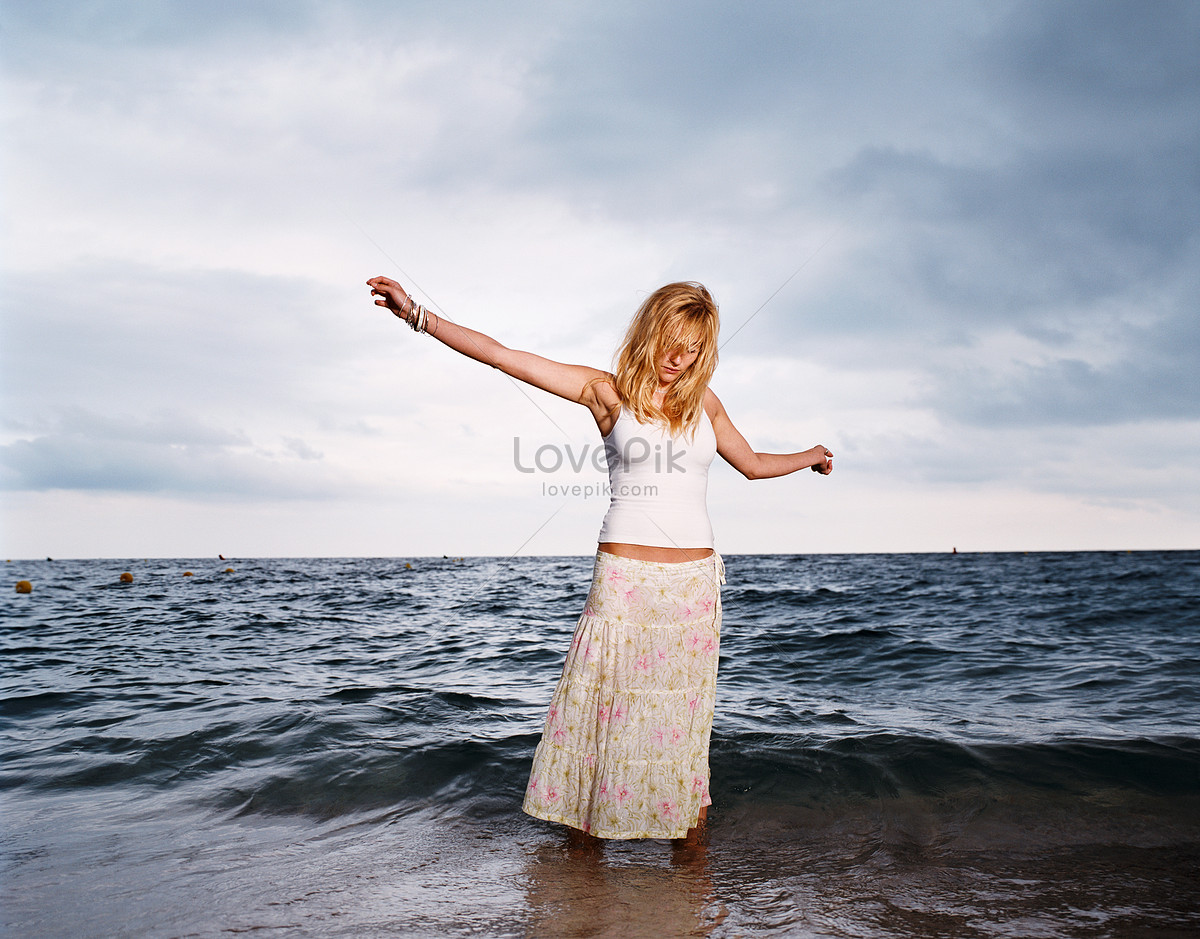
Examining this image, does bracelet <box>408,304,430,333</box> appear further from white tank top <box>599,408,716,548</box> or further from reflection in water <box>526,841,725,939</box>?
reflection in water <box>526,841,725,939</box>

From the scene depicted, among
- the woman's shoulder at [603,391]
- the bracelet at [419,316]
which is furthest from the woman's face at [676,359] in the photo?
the bracelet at [419,316]

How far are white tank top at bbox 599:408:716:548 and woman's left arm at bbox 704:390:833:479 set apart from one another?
0.69 feet

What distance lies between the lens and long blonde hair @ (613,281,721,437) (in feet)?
9.84

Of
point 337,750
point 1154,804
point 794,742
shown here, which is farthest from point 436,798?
point 1154,804

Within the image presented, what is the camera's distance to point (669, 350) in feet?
9.86

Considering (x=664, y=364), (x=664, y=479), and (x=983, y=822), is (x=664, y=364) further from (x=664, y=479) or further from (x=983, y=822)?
(x=983, y=822)

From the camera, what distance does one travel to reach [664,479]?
10.1 ft

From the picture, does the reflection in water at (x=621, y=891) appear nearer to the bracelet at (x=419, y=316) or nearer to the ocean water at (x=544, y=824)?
the ocean water at (x=544, y=824)

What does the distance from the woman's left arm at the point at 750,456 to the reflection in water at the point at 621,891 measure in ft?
5.76

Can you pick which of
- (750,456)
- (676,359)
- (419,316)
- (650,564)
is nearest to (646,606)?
(650,564)

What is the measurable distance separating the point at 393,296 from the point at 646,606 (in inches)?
64.1

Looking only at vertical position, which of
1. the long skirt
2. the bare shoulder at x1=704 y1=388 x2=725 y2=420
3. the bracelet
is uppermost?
the bracelet

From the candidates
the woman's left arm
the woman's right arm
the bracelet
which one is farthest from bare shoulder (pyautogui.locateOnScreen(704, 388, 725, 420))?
the bracelet

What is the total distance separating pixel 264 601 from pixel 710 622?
62.5ft
